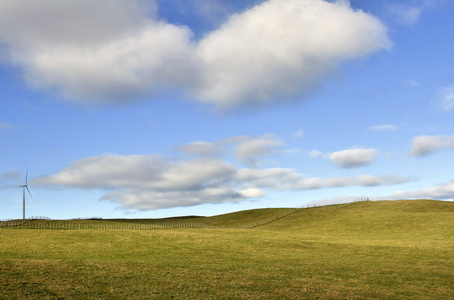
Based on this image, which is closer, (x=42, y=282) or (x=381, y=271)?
(x=42, y=282)

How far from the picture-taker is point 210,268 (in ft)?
94.5

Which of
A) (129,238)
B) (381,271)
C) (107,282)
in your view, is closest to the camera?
(107,282)

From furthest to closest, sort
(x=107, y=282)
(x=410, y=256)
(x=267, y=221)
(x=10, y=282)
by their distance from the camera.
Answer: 1. (x=267, y=221)
2. (x=410, y=256)
3. (x=107, y=282)
4. (x=10, y=282)

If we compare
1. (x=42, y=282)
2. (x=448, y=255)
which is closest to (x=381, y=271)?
(x=448, y=255)

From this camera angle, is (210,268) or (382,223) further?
(382,223)

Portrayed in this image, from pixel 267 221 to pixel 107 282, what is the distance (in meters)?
83.2

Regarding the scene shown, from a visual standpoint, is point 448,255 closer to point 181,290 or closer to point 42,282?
point 181,290

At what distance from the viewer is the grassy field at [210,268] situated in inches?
789

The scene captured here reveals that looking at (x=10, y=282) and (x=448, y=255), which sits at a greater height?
(x=10, y=282)

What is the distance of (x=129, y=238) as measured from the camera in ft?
170

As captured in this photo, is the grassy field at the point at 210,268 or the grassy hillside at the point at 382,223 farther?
the grassy hillside at the point at 382,223

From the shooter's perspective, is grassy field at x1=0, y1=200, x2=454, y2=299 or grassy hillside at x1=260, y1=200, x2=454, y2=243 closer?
grassy field at x1=0, y1=200, x2=454, y2=299

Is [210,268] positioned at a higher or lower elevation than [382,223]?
lower

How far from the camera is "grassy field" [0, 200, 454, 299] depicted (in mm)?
20047
